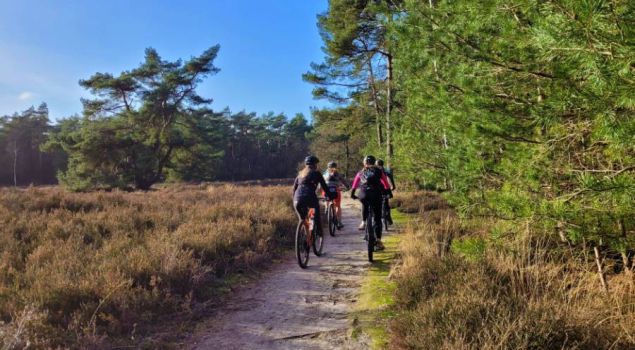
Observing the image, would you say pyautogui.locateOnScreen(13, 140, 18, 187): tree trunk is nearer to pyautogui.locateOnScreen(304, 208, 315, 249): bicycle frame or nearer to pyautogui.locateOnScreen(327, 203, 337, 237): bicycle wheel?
pyautogui.locateOnScreen(327, 203, 337, 237): bicycle wheel

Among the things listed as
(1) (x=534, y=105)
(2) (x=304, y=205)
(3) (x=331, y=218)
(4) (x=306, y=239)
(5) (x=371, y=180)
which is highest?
(1) (x=534, y=105)

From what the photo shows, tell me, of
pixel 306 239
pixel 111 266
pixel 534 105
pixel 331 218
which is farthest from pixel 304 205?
pixel 534 105

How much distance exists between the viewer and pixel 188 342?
4.16 metres

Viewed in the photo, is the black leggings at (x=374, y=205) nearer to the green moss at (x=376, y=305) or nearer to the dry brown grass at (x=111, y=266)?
the green moss at (x=376, y=305)

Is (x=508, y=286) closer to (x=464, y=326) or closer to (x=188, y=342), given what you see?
(x=464, y=326)

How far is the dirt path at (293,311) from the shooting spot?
4082 mm

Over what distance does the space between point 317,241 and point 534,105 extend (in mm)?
5116

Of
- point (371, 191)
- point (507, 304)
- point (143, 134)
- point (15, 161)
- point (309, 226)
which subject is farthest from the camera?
point (15, 161)

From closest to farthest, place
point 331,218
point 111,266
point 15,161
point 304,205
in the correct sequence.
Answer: point 111,266, point 304,205, point 331,218, point 15,161

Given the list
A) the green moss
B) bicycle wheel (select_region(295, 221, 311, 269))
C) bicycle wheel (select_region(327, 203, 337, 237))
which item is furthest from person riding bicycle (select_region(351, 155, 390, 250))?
bicycle wheel (select_region(327, 203, 337, 237))

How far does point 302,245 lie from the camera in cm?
706

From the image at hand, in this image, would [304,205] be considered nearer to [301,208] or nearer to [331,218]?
[301,208]

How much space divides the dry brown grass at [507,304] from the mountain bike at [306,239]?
83.2 inches

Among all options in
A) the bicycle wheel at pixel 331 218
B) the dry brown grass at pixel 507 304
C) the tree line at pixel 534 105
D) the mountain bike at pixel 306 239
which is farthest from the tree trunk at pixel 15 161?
the dry brown grass at pixel 507 304
